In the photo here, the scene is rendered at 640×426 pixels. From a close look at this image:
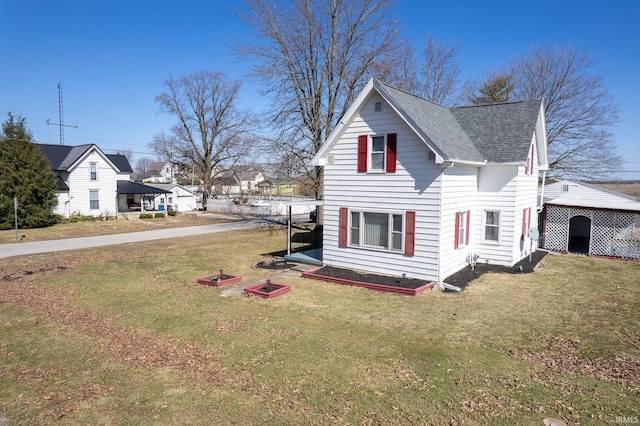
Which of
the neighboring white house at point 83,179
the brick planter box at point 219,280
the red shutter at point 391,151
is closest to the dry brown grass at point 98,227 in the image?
the neighboring white house at point 83,179

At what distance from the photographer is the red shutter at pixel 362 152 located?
1405 centimetres

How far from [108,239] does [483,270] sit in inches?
875

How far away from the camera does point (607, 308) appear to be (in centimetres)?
1075

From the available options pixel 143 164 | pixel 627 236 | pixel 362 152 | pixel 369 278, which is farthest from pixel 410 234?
pixel 143 164

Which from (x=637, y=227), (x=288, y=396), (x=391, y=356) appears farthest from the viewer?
(x=637, y=227)

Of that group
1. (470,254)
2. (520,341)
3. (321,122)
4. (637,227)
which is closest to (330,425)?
(520,341)

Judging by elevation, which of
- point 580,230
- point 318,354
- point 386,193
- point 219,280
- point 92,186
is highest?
point 92,186

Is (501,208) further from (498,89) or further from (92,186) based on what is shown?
(92,186)

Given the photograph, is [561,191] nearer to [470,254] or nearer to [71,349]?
[470,254]

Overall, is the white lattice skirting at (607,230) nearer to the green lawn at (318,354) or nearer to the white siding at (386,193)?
the green lawn at (318,354)

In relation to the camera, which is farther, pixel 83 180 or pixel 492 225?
pixel 83 180

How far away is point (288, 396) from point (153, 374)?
2.66 m

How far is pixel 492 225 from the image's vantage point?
52.7 feet

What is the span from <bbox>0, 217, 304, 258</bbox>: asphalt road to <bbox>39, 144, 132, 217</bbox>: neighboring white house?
9702mm
